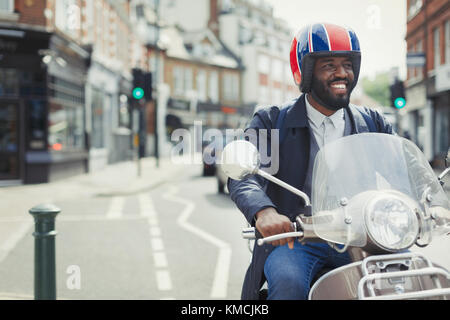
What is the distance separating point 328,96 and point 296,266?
2.41 feet

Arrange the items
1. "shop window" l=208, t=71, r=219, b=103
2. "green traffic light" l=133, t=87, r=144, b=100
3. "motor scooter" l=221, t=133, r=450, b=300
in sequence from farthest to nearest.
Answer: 1. "shop window" l=208, t=71, r=219, b=103
2. "green traffic light" l=133, t=87, r=144, b=100
3. "motor scooter" l=221, t=133, r=450, b=300

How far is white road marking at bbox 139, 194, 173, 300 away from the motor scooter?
9.83 feet

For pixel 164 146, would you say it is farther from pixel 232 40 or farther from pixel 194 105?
pixel 232 40

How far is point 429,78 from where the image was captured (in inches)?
760

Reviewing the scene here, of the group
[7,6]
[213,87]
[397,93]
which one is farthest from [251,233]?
[213,87]

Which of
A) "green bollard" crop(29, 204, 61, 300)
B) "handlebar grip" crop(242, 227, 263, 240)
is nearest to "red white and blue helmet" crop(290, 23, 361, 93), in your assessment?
"handlebar grip" crop(242, 227, 263, 240)

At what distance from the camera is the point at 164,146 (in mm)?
36969

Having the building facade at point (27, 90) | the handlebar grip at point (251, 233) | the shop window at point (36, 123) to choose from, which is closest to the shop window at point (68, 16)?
the building facade at point (27, 90)

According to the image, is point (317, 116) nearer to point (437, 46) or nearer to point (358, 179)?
point (358, 179)

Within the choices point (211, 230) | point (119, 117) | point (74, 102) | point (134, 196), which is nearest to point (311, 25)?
point (211, 230)

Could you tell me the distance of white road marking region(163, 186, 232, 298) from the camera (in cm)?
491

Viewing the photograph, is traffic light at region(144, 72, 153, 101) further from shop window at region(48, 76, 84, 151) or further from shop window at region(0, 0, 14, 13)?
shop window at region(0, 0, 14, 13)

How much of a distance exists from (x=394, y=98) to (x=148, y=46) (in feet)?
93.5
